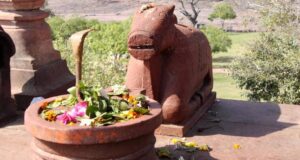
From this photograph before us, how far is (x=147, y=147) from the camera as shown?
3.21m

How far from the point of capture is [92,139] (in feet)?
9.60

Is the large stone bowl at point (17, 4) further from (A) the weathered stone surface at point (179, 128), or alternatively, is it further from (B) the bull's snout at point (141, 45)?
(A) the weathered stone surface at point (179, 128)

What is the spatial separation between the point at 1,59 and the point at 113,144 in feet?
8.84

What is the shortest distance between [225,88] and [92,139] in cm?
1607

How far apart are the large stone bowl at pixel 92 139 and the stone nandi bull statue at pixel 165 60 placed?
1.19m

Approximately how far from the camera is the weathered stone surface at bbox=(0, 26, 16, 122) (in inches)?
201

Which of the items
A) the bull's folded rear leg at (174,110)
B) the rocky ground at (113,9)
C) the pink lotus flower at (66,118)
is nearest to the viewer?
the pink lotus flower at (66,118)

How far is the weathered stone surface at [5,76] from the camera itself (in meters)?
5.11

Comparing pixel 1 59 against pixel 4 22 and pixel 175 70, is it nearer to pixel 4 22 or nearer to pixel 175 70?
pixel 4 22

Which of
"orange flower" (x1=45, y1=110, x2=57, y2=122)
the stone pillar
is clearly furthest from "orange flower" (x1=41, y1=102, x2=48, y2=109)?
the stone pillar

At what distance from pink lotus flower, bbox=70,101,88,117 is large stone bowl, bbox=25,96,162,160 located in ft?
0.48

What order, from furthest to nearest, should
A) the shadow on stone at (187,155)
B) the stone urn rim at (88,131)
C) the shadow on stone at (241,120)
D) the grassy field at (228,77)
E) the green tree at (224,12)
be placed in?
the green tree at (224,12) < the grassy field at (228,77) < the shadow on stone at (241,120) < the shadow on stone at (187,155) < the stone urn rim at (88,131)

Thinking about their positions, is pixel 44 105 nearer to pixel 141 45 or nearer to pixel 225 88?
pixel 141 45

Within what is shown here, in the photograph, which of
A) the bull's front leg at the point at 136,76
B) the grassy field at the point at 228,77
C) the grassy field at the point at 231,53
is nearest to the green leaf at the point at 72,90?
the bull's front leg at the point at 136,76
